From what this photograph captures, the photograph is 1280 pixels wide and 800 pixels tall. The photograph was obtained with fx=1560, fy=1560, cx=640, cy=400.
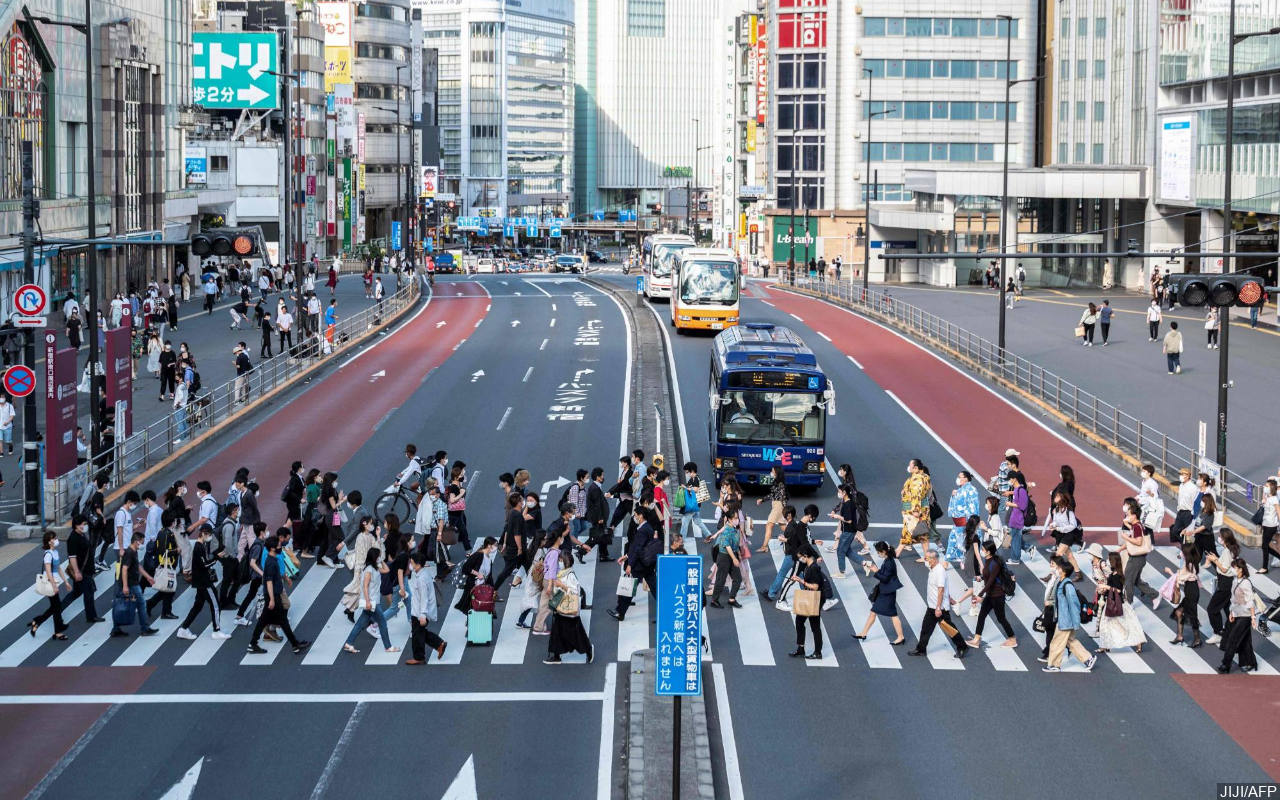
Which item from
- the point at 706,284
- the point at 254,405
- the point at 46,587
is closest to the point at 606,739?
the point at 46,587

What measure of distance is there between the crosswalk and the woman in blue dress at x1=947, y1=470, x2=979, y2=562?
123 centimetres

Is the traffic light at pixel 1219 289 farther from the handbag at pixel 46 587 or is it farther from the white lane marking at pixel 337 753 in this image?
the handbag at pixel 46 587

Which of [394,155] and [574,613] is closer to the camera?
[574,613]

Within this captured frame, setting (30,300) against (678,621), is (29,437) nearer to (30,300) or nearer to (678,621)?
(30,300)

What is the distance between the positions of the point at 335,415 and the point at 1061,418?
18227mm

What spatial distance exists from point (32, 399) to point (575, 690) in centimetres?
1421

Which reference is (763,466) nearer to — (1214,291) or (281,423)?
(1214,291)

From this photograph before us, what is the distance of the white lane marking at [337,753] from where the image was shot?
613 inches

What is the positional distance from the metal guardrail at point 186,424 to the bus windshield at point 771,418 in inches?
467

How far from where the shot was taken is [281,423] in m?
38.7

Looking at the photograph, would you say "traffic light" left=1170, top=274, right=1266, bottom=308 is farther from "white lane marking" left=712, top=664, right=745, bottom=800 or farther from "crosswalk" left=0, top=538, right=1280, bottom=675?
"white lane marking" left=712, top=664, right=745, bottom=800

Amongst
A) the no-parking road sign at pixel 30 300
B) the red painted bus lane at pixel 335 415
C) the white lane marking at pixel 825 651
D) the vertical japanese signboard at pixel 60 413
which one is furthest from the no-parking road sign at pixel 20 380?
the white lane marking at pixel 825 651

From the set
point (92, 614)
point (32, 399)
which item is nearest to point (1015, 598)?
point (92, 614)

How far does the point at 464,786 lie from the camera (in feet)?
51.4
